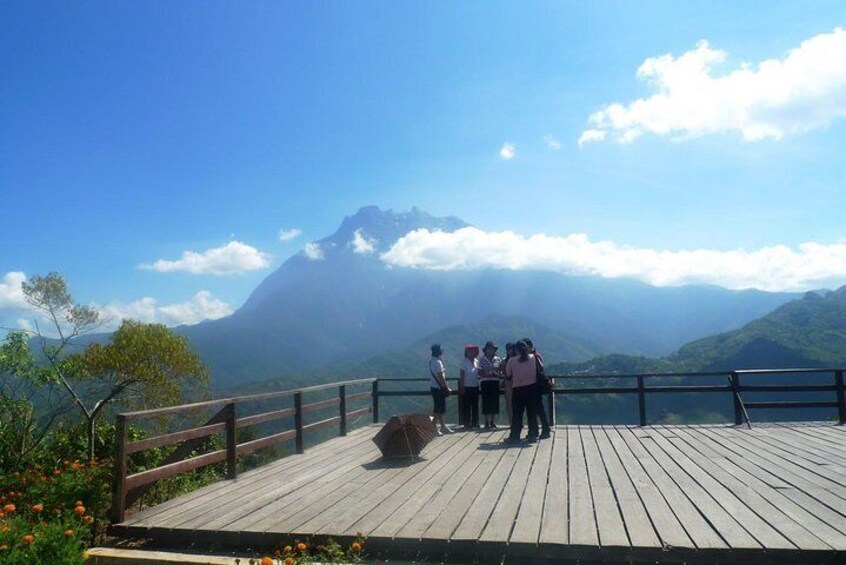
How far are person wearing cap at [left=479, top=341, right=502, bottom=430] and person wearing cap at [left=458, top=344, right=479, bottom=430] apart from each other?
14cm

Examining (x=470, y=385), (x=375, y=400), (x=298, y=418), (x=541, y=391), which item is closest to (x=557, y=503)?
(x=541, y=391)

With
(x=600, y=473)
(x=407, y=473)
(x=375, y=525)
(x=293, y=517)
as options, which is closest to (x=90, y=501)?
(x=293, y=517)

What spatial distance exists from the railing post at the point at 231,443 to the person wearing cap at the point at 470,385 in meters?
4.41

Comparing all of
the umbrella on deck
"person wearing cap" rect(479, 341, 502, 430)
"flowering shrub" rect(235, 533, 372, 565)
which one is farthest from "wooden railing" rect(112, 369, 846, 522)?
"flowering shrub" rect(235, 533, 372, 565)

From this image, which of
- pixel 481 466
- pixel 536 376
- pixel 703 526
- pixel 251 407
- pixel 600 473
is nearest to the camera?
pixel 703 526

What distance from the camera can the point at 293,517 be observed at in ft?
17.0

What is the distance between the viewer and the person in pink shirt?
9148mm

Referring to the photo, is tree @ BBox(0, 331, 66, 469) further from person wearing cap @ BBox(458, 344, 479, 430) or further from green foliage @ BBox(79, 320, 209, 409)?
green foliage @ BBox(79, 320, 209, 409)

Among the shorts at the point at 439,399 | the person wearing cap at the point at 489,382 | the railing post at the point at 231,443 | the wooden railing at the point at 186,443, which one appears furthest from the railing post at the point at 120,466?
the person wearing cap at the point at 489,382

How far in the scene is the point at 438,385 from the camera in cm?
1025

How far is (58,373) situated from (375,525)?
5.91 meters

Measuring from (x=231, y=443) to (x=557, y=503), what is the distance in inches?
148

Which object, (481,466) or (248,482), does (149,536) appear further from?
(481,466)

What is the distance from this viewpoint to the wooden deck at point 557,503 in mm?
4219
